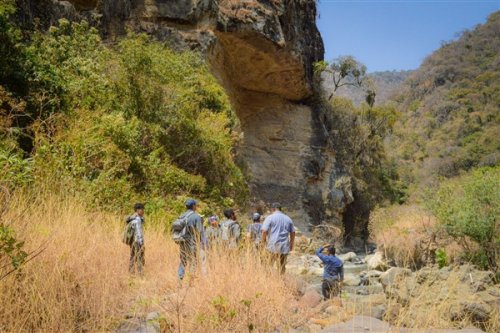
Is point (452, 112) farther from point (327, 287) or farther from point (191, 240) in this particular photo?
point (191, 240)

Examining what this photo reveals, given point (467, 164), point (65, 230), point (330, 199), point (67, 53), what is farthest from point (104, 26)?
point (467, 164)

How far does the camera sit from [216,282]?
13.6ft

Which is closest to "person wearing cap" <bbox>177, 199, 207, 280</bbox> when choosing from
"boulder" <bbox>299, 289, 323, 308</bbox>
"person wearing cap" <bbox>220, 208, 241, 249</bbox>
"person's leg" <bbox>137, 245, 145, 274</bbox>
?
"person's leg" <bbox>137, 245, 145, 274</bbox>

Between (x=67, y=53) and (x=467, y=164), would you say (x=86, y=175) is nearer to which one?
(x=67, y=53)

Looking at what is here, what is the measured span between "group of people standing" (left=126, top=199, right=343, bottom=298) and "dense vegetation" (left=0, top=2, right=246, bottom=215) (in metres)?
1.41

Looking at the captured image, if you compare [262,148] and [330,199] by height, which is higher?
[262,148]

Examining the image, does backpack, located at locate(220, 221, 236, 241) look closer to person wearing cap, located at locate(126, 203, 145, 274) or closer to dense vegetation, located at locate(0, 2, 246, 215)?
person wearing cap, located at locate(126, 203, 145, 274)

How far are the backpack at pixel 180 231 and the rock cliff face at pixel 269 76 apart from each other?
9569 millimetres

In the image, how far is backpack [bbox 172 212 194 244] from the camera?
537 centimetres

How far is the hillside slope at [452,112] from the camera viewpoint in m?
36.3

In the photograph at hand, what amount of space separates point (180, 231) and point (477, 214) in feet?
31.1

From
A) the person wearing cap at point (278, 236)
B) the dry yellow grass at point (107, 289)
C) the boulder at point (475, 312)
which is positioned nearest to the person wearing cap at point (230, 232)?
the person wearing cap at point (278, 236)

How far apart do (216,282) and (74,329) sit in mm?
1438

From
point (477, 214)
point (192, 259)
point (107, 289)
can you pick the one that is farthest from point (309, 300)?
point (477, 214)
